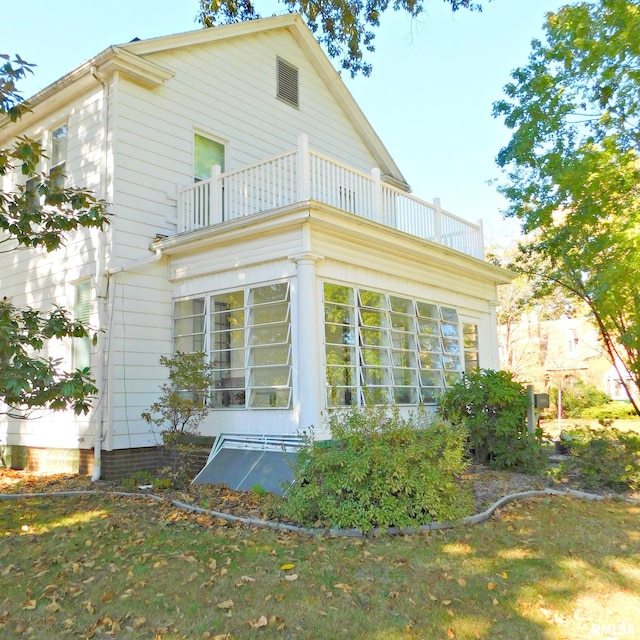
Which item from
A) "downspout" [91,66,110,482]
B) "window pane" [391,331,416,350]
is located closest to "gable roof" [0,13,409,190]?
"downspout" [91,66,110,482]

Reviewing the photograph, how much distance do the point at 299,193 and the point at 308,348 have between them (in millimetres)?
2213

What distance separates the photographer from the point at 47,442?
962cm

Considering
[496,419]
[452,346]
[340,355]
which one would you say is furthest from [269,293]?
[452,346]

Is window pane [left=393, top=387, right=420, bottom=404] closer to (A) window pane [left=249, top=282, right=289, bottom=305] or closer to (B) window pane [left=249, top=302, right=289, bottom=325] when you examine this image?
(B) window pane [left=249, top=302, right=289, bottom=325]

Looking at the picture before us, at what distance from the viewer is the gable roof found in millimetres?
9125

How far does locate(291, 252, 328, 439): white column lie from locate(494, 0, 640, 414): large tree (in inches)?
221

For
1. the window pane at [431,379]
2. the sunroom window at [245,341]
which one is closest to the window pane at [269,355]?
the sunroom window at [245,341]

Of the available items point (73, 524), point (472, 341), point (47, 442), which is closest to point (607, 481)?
point (472, 341)

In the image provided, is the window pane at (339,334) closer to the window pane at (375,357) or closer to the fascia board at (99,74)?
the window pane at (375,357)

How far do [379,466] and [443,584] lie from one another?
1545 mm

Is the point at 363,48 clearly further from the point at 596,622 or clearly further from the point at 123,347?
the point at 596,622

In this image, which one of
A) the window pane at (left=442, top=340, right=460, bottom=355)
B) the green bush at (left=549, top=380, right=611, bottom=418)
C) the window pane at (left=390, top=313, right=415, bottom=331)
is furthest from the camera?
the green bush at (left=549, top=380, right=611, bottom=418)

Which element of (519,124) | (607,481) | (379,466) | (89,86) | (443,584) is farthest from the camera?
(519,124)

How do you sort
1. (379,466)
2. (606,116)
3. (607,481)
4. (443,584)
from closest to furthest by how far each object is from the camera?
(443,584) → (379,466) → (607,481) → (606,116)
